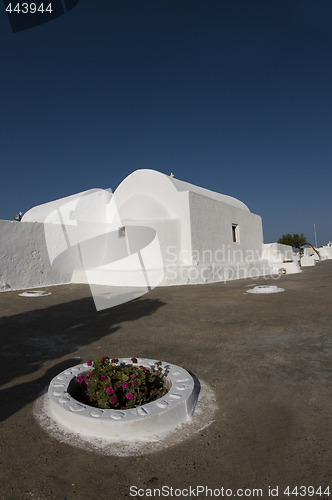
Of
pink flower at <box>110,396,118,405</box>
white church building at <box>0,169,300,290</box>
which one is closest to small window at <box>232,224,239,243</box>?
white church building at <box>0,169,300,290</box>

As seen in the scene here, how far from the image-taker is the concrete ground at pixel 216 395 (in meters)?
1.55

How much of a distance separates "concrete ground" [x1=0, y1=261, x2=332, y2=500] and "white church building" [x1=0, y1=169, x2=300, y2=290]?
195 inches

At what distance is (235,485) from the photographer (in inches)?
59.4

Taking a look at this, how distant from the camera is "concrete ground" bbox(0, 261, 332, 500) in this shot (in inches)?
60.9

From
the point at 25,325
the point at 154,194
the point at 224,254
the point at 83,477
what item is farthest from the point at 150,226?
the point at 83,477

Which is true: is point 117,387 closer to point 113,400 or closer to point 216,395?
point 113,400

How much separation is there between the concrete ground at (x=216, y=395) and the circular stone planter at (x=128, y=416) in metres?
0.15

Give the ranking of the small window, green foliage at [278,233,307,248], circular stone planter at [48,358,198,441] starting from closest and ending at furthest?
→ circular stone planter at [48,358,198,441]
the small window
green foliage at [278,233,307,248]

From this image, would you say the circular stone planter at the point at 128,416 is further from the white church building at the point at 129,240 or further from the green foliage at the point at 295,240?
the green foliage at the point at 295,240

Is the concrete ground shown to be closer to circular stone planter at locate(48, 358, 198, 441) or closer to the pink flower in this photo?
circular stone planter at locate(48, 358, 198, 441)

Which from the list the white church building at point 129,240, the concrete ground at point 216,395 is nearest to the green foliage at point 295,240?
the white church building at point 129,240

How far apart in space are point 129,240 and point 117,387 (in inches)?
358

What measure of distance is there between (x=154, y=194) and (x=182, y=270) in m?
3.42

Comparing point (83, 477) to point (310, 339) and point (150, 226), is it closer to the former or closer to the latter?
point (310, 339)
